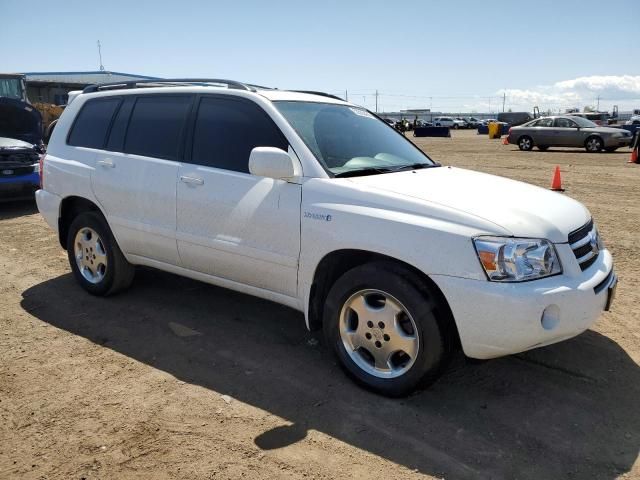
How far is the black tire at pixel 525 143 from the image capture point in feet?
76.3

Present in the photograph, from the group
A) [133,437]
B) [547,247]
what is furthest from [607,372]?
[133,437]

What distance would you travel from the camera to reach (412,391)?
125 inches

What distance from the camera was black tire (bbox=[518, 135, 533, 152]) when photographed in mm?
23266

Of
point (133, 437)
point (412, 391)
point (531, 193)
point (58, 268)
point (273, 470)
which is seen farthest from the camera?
point (58, 268)

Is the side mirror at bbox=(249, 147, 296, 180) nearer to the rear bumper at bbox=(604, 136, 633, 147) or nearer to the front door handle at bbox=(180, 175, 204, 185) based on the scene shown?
the front door handle at bbox=(180, 175, 204, 185)

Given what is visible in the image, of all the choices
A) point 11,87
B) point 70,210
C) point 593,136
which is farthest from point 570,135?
point 70,210

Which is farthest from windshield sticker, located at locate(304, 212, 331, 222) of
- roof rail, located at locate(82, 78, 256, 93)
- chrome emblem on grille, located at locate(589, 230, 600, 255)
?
chrome emblem on grille, located at locate(589, 230, 600, 255)

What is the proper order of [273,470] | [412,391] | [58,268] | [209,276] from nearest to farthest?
[273,470], [412,391], [209,276], [58,268]

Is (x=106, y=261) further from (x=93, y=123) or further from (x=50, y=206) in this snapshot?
(x=93, y=123)

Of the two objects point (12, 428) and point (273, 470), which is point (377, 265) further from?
point (12, 428)

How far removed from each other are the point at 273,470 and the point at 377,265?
1259mm

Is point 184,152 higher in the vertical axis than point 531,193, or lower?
higher

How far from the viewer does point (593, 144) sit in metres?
21.6

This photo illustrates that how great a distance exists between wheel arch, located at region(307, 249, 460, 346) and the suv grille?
2.76 feet
